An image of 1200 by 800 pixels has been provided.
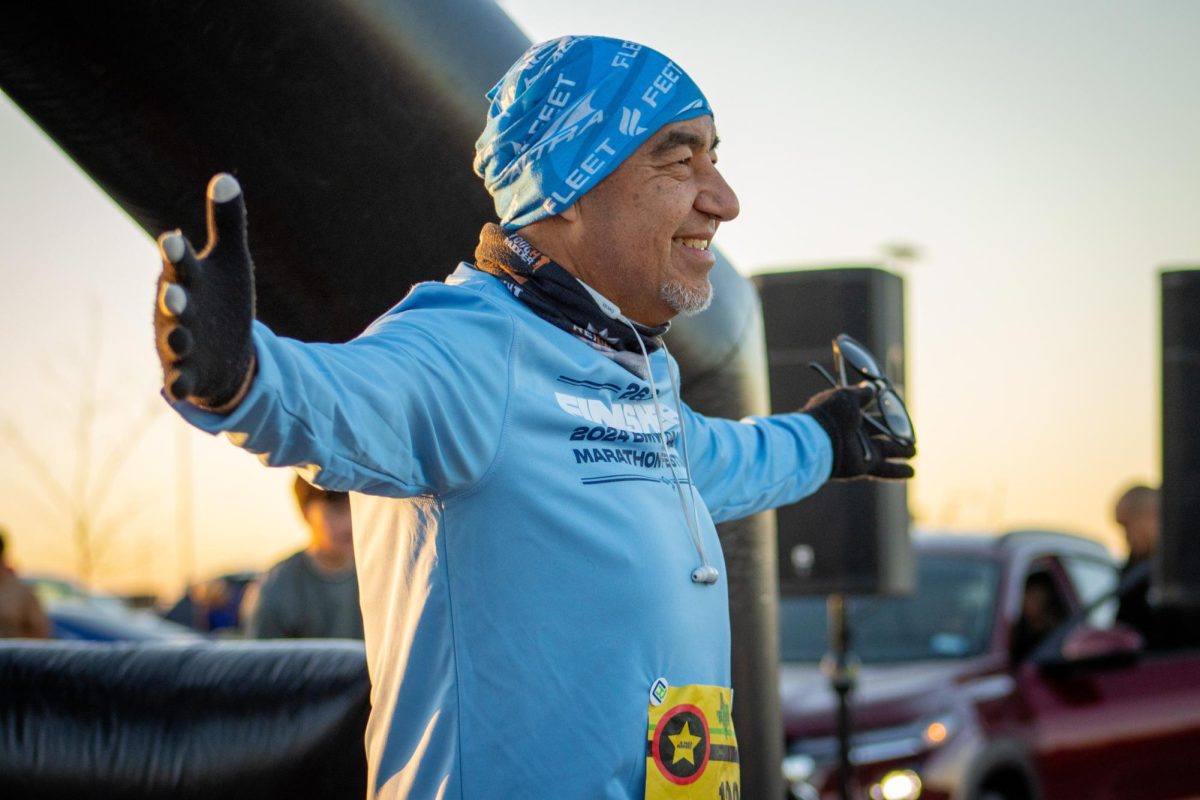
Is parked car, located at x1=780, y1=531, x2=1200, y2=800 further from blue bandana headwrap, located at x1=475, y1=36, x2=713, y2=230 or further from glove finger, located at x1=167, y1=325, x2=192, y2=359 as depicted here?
glove finger, located at x1=167, y1=325, x2=192, y2=359

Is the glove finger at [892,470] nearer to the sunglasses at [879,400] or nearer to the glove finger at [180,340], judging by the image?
the sunglasses at [879,400]

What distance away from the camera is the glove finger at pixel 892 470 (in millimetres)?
2781

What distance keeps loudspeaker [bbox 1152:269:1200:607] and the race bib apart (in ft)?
14.0

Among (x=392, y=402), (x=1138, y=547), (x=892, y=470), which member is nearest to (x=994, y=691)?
(x=1138, y=547)

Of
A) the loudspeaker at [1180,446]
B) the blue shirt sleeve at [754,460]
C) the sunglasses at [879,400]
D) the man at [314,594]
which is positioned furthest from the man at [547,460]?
the loudspeaker at [1180,446]

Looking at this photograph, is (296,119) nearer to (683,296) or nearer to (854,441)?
(683,296)

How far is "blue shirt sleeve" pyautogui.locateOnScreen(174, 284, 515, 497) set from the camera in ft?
4.61

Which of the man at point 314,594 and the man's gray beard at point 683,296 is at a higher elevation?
the man's gray beard at point 683,296

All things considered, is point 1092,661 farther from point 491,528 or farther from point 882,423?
point 491,528

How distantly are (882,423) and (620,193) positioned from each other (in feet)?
3.30

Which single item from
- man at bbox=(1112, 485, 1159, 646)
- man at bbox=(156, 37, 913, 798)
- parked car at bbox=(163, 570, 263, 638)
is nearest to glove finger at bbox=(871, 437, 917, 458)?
man at bbox=(156, 37, 913, 798)

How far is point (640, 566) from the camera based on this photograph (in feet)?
6.18

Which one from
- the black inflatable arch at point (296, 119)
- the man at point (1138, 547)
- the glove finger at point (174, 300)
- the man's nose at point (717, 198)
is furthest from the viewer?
the man at point (1138, 547)

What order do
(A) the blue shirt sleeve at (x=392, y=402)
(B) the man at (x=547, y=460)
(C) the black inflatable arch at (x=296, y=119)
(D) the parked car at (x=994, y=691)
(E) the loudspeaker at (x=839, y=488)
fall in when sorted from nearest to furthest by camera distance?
(A) the blue shirt sleeve at (x=392, y=402), (B) the man at (x=547, y=460), (C) the black inflatable arch at (x=296, y=119), (D) the parked car at (x=994, y=691), (E) the loudspeaker at (x=839, y=488)
